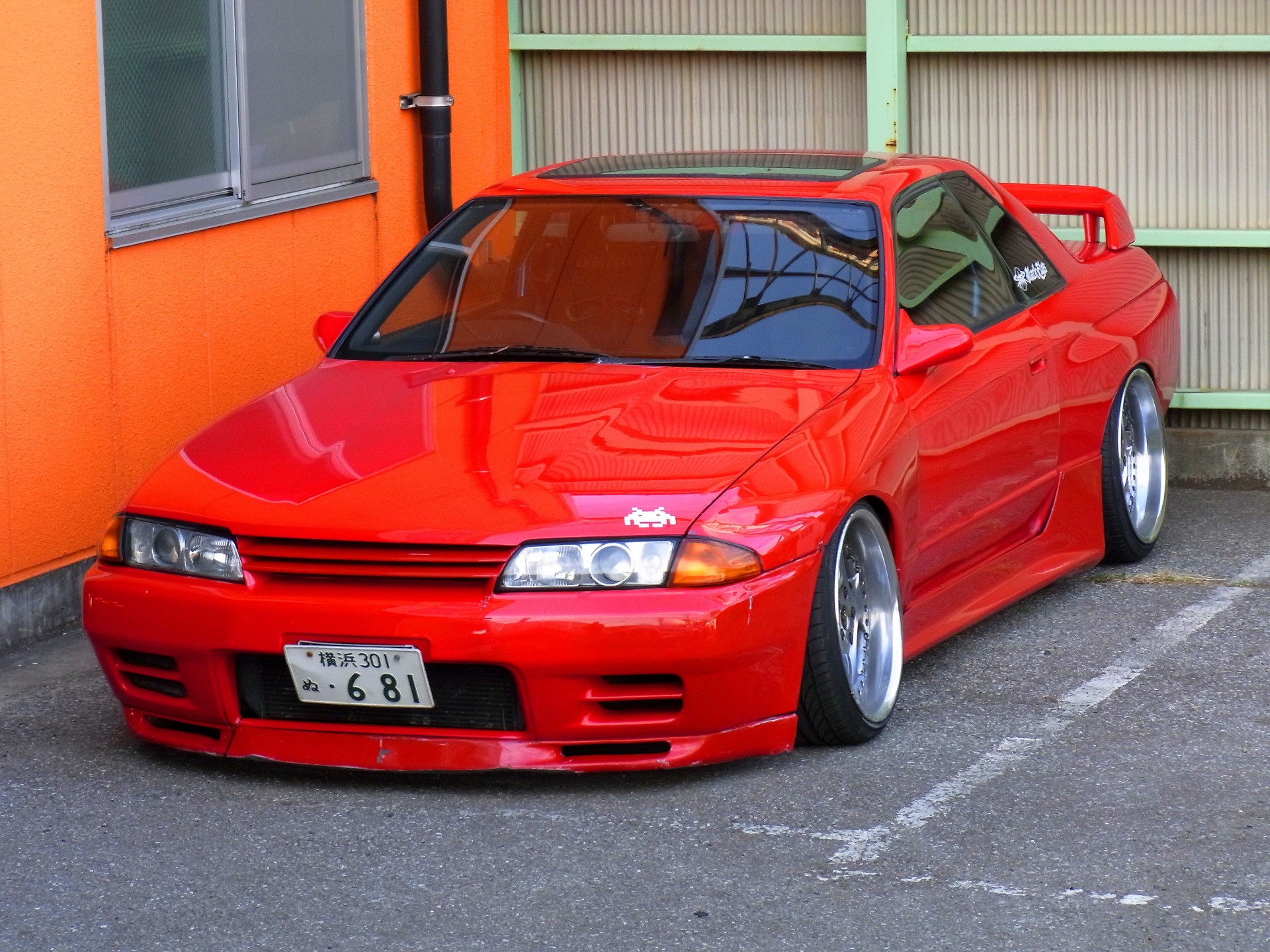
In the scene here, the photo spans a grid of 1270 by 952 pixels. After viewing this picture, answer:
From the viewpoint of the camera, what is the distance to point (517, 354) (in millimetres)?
5453

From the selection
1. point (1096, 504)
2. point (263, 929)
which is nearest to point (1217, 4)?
point (1096, 504)

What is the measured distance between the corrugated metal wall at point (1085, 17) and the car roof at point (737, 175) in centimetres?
232

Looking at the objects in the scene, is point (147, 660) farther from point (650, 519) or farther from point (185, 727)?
point (650, 519)

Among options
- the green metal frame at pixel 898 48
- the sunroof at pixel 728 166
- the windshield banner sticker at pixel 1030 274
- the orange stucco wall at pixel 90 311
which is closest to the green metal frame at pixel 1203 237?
the green metal frame at pixel 898 48

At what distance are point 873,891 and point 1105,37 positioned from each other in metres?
5.33

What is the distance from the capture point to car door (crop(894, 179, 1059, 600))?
17.5 ft

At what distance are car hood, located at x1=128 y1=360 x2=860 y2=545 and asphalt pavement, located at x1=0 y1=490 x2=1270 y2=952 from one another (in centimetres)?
64

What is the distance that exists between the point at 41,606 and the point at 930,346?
2867mm

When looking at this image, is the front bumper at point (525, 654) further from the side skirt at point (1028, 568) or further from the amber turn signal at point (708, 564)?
the side skirt at point (1028, 568)

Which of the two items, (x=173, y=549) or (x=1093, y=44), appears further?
(x=1093, y=44)

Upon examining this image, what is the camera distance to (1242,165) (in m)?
8.31

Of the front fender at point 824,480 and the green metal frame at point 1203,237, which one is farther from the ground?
the green metal frame at point 1203,237

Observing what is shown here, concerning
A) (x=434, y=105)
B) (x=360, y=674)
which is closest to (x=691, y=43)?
(x=434, y=105)

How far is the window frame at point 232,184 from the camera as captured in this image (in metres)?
6.55
